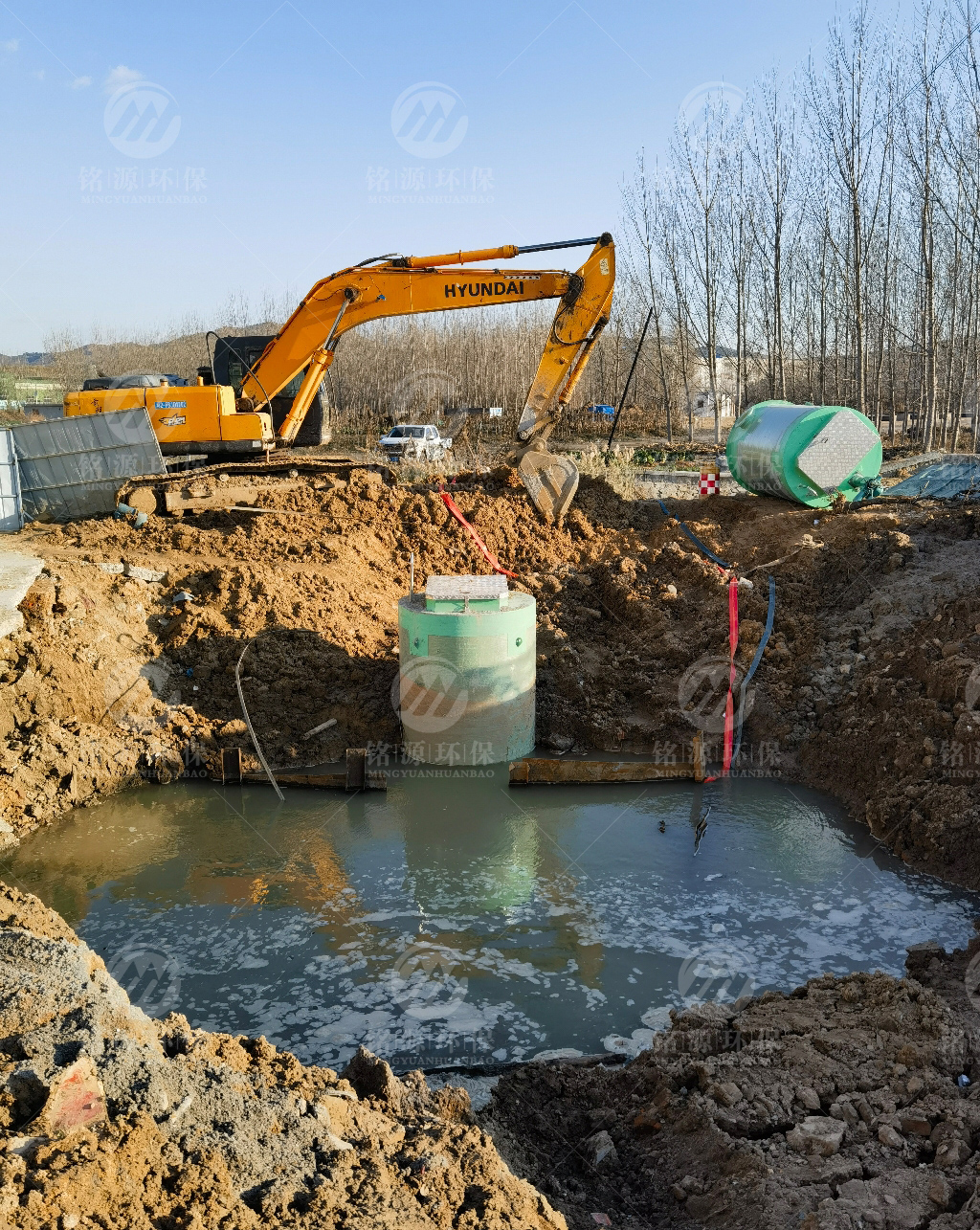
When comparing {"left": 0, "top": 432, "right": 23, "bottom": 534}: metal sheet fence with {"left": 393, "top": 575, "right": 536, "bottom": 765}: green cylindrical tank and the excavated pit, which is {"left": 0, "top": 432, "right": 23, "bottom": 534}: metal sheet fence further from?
{"left": 393, "top": 575, "right": 536, "bottom": 765}: green cylindrical tank

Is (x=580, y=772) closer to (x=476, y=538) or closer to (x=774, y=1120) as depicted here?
(x=476, y=538)

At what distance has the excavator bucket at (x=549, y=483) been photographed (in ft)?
44.0

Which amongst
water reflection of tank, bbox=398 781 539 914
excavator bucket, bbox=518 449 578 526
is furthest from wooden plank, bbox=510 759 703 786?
excavator bucket, bbox=518 449 578 526

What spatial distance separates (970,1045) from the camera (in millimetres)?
5004

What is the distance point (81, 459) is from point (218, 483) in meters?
1.90

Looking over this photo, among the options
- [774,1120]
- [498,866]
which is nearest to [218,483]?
[498,866]

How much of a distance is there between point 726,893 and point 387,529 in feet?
23.8

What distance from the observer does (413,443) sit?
24609mm

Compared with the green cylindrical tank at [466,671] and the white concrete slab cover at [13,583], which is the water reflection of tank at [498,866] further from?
the white concrete slab cover at [13,583]

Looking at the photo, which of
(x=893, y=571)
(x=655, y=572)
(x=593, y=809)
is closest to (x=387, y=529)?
(x=655, y=572)

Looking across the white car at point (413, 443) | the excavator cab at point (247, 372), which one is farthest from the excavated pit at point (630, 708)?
the white car at point (413, 443)

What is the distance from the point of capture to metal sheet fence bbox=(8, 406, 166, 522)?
13039 millimetres

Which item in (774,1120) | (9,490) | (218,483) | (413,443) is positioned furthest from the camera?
(413,443)

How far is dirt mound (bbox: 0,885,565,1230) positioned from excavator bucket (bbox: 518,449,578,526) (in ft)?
31.9
